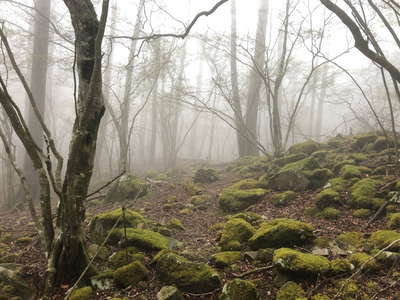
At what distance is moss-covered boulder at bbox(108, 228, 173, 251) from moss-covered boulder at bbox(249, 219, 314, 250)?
4.03 ft

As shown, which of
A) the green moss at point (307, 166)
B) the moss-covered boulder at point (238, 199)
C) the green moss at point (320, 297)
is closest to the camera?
the green moss at point (320, 297)

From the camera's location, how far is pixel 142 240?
13.6ft

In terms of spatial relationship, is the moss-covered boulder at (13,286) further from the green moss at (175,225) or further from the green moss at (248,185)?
the green moss at (248,185)

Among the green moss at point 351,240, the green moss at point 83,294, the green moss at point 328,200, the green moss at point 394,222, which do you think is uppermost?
the green moss at point 328,200

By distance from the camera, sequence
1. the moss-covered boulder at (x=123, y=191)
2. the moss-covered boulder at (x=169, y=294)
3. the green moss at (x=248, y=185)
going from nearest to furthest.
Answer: the moss-covered boulder at (x=169, y=294) → the green moss at (x=248, y=185) → the moss-covered boulder at (x=123, y=191)

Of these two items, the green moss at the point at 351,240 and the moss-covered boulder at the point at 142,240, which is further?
the moss-covered boulder at the point at 142,240

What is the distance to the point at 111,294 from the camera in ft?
10.5

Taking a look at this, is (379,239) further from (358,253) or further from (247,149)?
(247,149)

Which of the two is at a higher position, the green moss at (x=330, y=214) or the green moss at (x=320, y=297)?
the green moss at (x=330, y=214)

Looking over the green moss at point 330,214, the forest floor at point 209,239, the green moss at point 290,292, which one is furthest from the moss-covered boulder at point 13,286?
the green moss at point 330,214

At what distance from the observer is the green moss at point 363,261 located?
3.21 metres

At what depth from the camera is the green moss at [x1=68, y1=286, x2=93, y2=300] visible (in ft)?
10.0

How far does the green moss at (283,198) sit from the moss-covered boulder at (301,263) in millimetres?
2669

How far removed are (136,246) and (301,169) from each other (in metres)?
4.32
